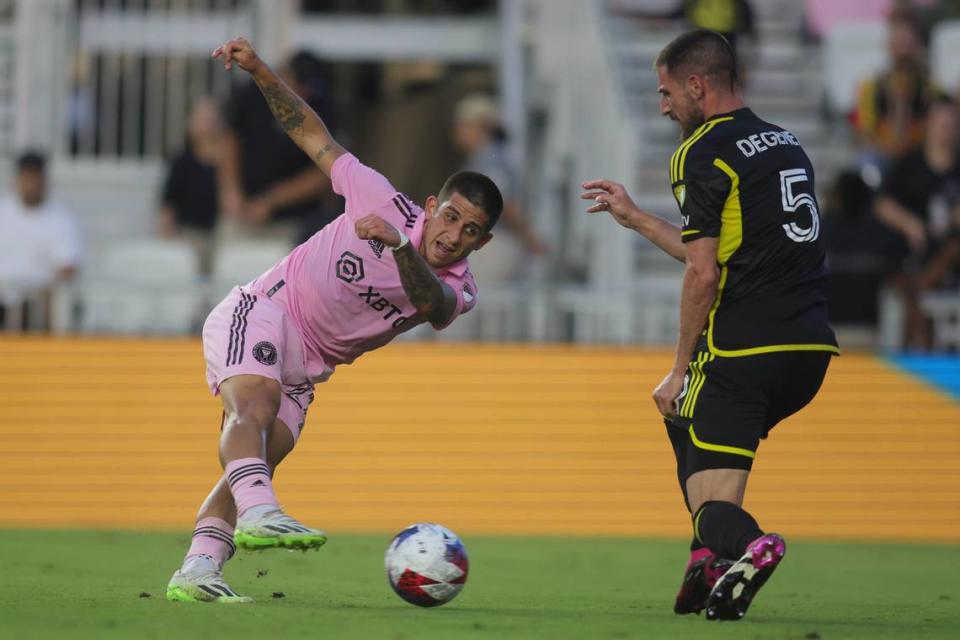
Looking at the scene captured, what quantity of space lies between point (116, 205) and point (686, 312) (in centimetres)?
1226

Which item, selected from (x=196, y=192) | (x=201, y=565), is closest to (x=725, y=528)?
(x=201, y=565)

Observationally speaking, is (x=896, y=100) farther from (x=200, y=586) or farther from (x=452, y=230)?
(x=200, y=586)

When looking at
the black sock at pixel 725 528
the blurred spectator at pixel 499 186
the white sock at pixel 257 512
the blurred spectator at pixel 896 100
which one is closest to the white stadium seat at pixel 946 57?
the blurred spectator at pixel 896 100

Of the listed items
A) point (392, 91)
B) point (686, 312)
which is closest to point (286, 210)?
point (392, 91)

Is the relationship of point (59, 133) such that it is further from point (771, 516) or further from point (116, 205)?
point (771, 516)

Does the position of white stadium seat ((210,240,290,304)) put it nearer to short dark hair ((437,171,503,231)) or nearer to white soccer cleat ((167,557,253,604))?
short dark hair ((437,171,503,231))

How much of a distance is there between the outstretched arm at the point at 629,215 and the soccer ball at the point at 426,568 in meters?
1.52

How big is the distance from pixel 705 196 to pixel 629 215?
1.45 ft

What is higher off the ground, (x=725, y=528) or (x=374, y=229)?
(x=374, y=229)

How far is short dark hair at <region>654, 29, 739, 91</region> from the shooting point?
7.75 metres

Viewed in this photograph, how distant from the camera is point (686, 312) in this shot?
25.0 ft

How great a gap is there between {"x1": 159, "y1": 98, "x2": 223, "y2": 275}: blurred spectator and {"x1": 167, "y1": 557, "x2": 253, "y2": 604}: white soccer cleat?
901cm

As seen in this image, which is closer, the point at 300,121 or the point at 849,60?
the point at 300,121

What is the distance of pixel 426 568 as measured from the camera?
25.3 ft
